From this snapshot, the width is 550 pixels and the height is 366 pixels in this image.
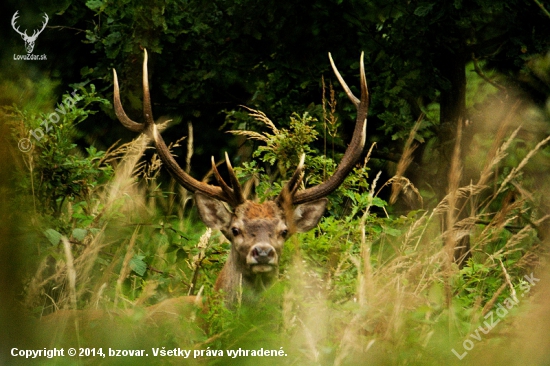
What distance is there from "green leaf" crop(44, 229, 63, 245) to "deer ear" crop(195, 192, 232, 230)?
3.27 ft

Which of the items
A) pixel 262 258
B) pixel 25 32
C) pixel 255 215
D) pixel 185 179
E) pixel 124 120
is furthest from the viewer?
pixel 25 32

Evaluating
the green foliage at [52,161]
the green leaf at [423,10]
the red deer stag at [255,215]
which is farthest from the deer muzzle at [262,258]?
the green leaf at [423,10]

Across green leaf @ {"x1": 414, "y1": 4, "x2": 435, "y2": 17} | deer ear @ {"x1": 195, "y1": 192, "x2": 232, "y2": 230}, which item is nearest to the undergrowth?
deer ear @ {"x1": 195, "y1": 192, "x2": 232, "y2": 230}

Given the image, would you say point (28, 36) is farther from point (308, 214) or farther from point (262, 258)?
point (262, 258)

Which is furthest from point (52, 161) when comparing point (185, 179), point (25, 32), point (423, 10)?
point (25, 32)

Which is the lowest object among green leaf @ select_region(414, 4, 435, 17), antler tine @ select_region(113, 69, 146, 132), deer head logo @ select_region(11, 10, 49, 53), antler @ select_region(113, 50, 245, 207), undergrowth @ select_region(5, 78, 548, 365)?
undergrowth @ select_region(5, 78, 548, 365)

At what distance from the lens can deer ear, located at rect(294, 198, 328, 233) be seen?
6.07 meters

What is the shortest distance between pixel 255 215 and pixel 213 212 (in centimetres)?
31

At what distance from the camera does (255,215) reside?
5.86 metres

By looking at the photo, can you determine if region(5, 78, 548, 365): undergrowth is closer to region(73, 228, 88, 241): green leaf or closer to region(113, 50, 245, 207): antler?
region(73, 228, 88, 241): green leaf

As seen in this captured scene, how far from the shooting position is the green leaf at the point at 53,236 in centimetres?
527

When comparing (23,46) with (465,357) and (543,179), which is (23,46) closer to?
(543,179)

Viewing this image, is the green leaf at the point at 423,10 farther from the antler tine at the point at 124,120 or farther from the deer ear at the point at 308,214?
the antler tine at the point at 124,120

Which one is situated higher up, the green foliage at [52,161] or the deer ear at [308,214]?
the green foliage at [52,161]
